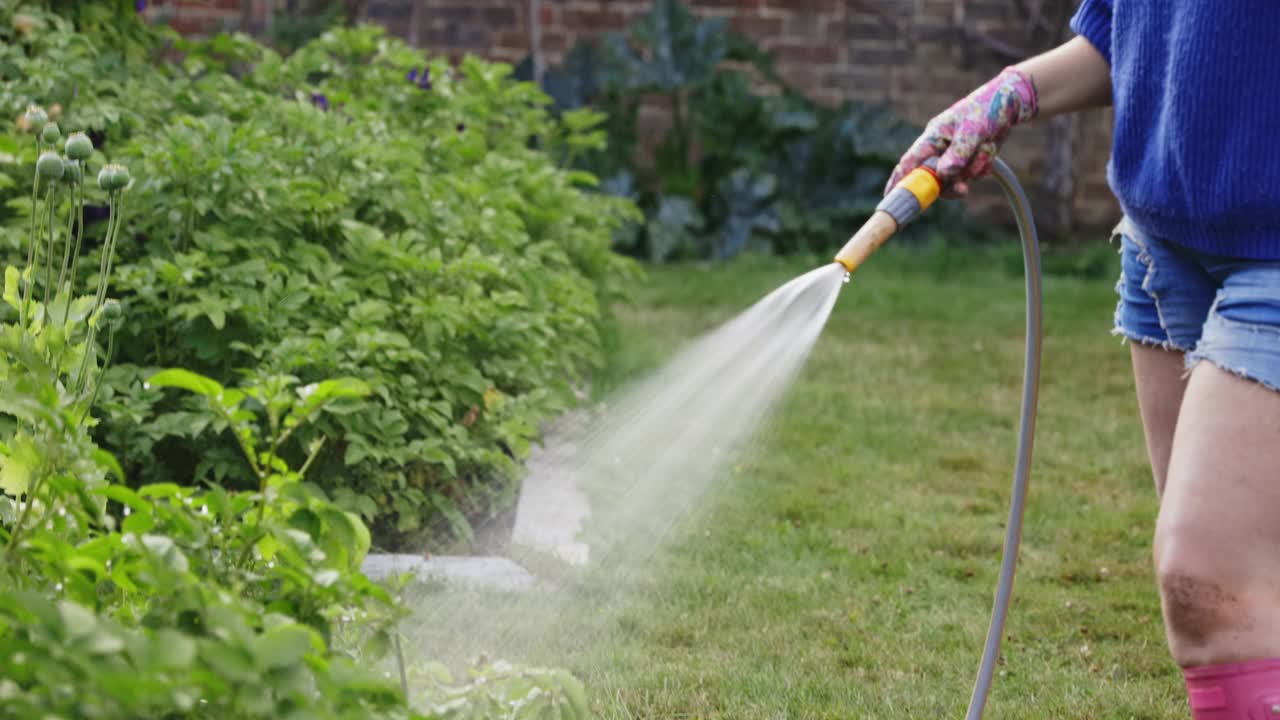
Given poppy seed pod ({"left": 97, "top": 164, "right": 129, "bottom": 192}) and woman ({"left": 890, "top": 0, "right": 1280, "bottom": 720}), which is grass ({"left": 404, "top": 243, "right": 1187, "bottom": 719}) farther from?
poppy seed pod ({"left": 97, "top": 164, "right": 129, "bottom": 192})

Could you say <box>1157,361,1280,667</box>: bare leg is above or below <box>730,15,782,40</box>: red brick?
below

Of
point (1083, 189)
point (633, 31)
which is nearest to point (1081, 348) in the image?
point (1083, 189)

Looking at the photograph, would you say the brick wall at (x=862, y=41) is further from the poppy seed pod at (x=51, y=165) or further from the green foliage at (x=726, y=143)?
the poppy seed pod at (x=51, y=165)

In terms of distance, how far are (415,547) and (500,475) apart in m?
0.29

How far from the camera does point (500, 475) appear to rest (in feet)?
11.0

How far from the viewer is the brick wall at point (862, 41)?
8.20 metres

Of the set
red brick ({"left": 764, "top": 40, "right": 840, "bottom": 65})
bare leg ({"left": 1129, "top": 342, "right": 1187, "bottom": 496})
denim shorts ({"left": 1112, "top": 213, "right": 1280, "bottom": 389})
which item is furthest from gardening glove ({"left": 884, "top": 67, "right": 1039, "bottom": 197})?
red brick ({"left": 764, "top": 40, "right": 840, "bottom": 65})

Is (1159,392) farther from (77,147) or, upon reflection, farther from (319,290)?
(319,290)

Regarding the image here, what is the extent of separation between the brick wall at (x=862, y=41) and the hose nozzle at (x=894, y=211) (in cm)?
639

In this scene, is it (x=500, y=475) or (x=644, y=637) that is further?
(x=500, y=475)

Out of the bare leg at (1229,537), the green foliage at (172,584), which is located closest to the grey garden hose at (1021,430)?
the bare leg at (1229,537)

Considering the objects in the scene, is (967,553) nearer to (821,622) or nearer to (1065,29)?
(821,622)

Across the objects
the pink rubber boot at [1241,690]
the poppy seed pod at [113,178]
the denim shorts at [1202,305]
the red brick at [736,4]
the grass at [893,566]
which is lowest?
the grass at [893,566]

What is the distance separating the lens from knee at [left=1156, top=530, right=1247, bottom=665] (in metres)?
1.66
